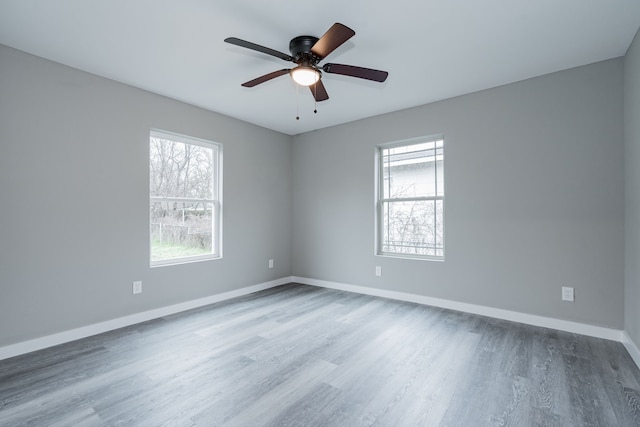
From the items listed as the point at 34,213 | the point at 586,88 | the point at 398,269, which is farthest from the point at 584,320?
the point at 34,213

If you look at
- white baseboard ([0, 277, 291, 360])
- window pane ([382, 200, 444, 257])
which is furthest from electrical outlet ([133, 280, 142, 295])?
window pane ([382, 200, 444, 257])

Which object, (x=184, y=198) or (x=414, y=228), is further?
(x=414, y=228)

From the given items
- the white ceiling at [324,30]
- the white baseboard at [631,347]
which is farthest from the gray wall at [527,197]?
the white ceiling at [324,30]

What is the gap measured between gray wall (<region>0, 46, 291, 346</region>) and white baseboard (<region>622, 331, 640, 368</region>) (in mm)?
4204

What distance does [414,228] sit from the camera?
164 inches

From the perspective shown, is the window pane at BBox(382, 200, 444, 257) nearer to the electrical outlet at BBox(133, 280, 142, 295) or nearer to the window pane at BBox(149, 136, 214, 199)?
the window pane at BBox(149, 136, 214, 199)

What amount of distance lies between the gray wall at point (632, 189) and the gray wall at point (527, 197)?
0.11 metres

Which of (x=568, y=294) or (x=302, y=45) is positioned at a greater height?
(x=302, y=45)

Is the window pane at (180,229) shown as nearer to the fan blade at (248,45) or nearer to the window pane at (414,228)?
the fan blade at (248,45)

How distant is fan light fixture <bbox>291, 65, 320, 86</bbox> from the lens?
7.92 ft

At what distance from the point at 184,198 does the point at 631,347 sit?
4.61 m

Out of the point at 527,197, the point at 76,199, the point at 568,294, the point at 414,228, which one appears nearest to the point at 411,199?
the point at 414,228

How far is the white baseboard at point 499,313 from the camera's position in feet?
9.39

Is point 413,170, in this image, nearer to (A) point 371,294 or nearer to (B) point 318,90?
(A) point 371,294
